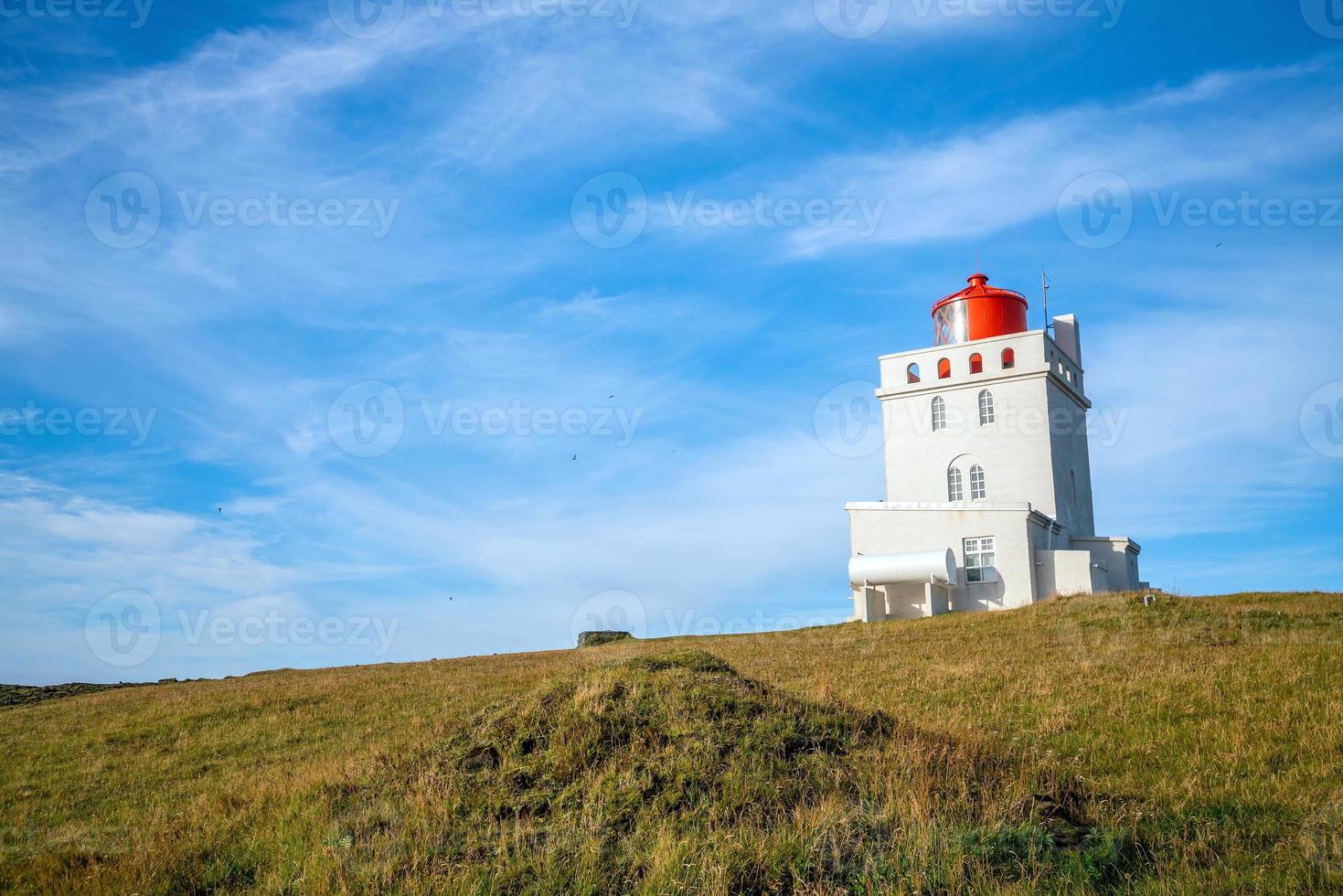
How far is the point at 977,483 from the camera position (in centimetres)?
4009

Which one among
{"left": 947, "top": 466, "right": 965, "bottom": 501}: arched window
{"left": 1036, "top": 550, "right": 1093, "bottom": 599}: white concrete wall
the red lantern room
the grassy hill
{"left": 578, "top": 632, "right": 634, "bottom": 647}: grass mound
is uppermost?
the red lantern room

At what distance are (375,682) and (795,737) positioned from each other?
58.9 feet

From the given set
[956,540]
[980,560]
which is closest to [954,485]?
[956,540]

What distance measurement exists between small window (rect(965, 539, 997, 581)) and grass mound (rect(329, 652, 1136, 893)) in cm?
2624

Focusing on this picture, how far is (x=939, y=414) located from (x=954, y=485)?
10.5 ft

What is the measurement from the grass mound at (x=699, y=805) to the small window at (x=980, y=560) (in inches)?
1033

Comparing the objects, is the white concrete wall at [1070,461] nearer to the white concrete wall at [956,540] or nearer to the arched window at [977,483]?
the arched window at [977,483]

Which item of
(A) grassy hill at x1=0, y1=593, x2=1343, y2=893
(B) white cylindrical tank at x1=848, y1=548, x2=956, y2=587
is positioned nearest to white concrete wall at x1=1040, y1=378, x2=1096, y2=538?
(B) white cylindrical tank at x1=848, y1=548, x2=956, y2=587

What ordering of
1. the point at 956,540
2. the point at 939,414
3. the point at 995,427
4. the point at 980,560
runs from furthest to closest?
the point at 939,414
the point at 995,427
the point at 956,540
the point at 980,560

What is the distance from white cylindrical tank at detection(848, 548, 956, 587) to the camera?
3488 cm

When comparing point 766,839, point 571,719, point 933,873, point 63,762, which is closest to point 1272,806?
point 933,873

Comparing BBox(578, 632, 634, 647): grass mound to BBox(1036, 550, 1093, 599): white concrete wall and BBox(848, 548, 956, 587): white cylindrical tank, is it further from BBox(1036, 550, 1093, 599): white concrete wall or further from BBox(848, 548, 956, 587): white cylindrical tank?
BBox(1036, 550, 1093, 599): white concrete wall

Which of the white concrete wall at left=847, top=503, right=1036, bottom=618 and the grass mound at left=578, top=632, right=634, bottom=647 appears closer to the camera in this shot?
the white concrete wall at left=847, top=503, right=1036, bottom=618

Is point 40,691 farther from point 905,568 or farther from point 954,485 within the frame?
point 954,485
